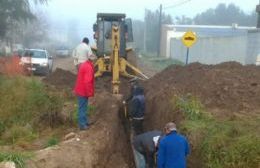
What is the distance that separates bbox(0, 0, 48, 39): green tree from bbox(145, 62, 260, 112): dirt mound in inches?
1066

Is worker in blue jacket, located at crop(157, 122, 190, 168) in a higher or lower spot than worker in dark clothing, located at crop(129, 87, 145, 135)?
higher

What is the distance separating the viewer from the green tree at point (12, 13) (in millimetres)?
46812

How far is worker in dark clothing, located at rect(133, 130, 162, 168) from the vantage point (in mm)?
11255

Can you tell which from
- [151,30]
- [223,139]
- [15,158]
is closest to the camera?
[15,158]

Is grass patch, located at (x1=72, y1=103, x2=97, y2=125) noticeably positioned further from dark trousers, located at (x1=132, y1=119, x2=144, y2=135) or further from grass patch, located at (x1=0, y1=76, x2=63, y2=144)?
dark trousers, located at (x1=132, y1=119, x2=144, y2=135)

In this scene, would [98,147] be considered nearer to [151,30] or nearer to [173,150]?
[173,150]

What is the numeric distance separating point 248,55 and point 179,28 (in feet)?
176

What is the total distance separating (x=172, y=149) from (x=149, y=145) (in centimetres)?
156

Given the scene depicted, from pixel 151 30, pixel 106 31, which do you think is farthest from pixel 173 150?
pixel 151 30

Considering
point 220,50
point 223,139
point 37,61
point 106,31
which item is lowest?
point 220,50

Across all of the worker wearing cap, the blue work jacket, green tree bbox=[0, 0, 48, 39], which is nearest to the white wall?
green tree bbox=[0, 0, 48, 39]

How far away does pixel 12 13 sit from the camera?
47.7 m

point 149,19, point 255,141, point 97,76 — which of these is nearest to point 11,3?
point 97,76

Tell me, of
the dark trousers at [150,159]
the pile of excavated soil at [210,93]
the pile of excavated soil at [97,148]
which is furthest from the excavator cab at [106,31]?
the dark trousers at [150,159]
